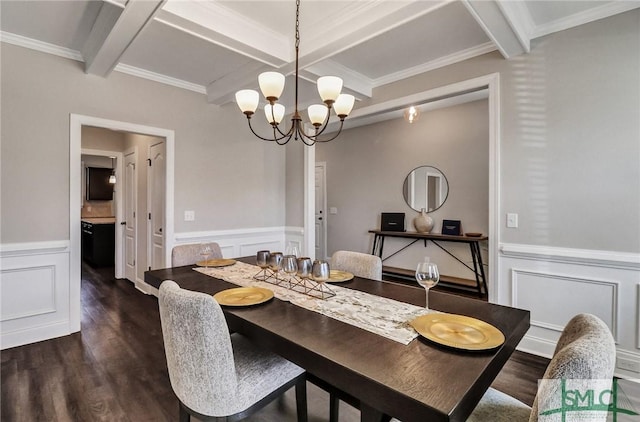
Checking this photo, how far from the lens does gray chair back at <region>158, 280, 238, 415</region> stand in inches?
45.1

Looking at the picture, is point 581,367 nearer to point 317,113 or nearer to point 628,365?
point 317,113

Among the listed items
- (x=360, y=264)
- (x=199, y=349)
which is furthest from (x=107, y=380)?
(x=360, y=264)

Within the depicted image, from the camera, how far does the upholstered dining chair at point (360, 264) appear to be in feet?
6.98

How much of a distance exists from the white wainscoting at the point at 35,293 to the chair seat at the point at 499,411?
3454mm

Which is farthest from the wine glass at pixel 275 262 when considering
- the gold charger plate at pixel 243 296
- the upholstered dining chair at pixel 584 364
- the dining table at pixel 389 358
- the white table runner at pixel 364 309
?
the upholstered dining chair at pixel 584 364

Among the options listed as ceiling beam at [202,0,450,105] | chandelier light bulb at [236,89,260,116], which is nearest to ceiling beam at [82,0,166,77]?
ceiling beam at [202,0,450,105]

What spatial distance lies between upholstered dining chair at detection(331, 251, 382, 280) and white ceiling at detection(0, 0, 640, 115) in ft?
5.36

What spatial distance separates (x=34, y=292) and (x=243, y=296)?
2.50 m

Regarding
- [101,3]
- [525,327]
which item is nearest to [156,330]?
[101,3]

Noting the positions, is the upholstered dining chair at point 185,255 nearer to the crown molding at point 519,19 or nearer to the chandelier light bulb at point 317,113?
the chandelier light bulb at point 317,113

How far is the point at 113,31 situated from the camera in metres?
2.22

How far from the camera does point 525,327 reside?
1.30 m

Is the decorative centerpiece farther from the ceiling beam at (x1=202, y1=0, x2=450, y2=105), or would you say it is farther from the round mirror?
the round mirror

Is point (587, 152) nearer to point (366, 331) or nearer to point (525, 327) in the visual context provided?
point (525, 327)
